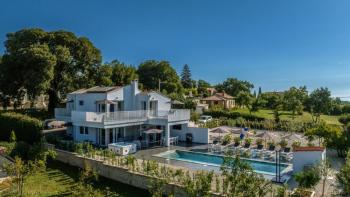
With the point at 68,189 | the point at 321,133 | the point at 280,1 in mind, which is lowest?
the point at 68,189

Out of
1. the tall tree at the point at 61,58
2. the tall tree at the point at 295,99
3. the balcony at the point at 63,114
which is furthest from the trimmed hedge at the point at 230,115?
the balcony at the point at 63,114

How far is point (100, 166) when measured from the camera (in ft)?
57.9

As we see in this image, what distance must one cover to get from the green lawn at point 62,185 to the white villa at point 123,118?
523cm

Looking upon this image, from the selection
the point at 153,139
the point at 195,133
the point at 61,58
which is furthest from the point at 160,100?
the point at 61,58

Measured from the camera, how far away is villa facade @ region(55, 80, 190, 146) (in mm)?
23672

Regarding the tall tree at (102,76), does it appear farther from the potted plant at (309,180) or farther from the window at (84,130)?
the potted plant at (309,180)

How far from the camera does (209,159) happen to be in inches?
832

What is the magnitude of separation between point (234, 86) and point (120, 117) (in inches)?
2356

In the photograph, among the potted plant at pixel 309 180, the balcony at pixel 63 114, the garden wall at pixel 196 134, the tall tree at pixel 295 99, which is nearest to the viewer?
the potted plant at pixel 309 180

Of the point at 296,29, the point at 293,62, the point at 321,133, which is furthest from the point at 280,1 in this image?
the point at 321,133

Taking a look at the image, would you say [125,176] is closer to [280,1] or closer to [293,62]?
[280,1]

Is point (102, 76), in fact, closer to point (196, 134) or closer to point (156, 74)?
point (196, 134)

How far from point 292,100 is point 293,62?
54.5ft

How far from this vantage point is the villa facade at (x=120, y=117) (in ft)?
77.7
